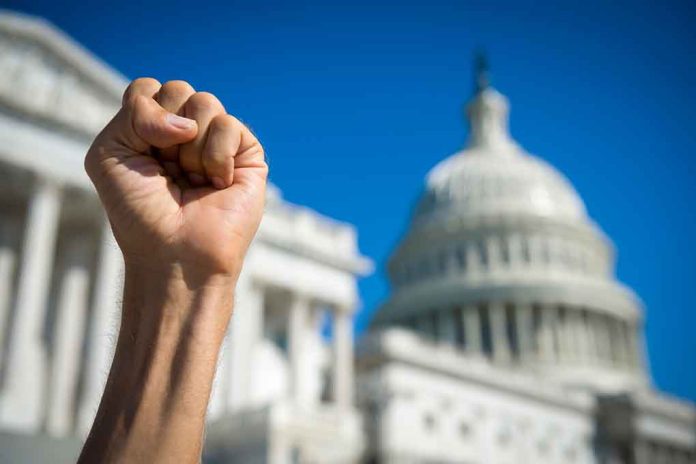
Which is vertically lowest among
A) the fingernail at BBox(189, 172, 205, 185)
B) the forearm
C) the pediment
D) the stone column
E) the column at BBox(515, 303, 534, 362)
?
the forearm

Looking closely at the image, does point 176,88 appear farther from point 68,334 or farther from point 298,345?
point 298,345

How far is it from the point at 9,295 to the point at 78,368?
4.48 metres

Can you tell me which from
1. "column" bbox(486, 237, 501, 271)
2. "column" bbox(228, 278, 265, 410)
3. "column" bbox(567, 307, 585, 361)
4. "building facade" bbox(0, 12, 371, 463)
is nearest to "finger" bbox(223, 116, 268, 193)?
"building facade" bbox(0, 12, 371, 463)

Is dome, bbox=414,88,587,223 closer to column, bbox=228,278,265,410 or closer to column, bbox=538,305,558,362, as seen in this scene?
column, bbox=538,305,558,362

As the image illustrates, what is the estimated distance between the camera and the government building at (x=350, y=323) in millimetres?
35812

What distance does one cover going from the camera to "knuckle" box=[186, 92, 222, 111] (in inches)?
133

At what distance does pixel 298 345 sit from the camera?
45.1m

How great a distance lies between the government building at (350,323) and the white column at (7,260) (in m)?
0.09

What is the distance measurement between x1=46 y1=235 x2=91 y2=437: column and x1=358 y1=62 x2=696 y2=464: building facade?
20.6 m

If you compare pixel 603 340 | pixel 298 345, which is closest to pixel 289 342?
pixel 298 345

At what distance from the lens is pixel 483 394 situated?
199 ft

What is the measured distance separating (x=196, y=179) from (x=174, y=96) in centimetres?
36

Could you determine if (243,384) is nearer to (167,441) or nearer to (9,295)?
(9,295)

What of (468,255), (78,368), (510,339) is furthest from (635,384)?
(78,368)
